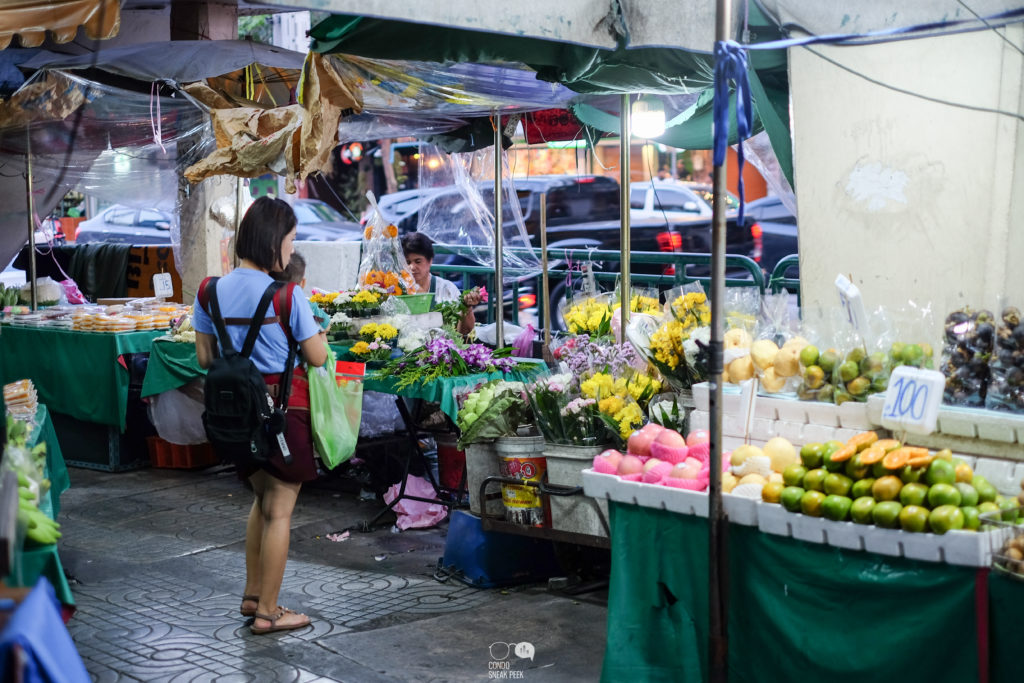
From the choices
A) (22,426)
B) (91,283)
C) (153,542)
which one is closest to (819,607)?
(22,426)

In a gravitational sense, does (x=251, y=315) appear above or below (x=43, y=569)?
above

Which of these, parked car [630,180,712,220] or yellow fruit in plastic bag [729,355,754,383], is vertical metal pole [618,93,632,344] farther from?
parked car [630,180,712,220]

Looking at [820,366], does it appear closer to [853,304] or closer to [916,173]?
[853,304]

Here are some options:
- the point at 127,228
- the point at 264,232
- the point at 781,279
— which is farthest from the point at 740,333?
the point at 127,228

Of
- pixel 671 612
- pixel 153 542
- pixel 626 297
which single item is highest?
pixel 626 297

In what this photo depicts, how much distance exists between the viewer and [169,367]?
8352 millimetres

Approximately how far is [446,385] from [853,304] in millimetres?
3039

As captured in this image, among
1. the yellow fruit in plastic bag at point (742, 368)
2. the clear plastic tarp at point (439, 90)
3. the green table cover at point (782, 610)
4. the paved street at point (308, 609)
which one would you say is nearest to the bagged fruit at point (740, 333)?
the yellow fruit in plastic bag at point (742, 368)

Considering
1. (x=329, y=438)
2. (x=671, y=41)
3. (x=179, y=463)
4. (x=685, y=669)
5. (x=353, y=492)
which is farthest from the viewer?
(x=179, y=463)

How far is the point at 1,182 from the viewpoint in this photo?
11.2m

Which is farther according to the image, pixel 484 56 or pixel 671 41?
pixel 484 56

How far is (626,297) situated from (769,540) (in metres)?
2.34

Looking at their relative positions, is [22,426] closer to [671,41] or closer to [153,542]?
[153,542]

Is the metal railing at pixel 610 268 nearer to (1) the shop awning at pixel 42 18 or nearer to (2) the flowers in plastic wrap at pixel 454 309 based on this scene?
(2) the flowers in plastic wrap at pixel 454 309
